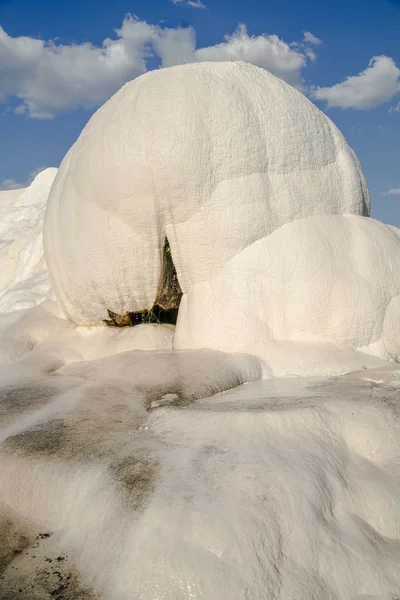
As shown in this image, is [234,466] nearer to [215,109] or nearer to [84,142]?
[215,109]

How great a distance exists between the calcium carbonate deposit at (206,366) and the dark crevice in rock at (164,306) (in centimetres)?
2

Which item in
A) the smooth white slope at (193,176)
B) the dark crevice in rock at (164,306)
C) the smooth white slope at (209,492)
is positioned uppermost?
the smooth white slope at (193,176)

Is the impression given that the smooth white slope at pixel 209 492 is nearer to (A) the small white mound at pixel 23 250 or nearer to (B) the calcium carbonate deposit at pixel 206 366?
(B) the calcium carbonate deposit at pixel 206 366

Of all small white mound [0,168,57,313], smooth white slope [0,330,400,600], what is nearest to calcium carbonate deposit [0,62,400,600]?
smooth white slope [0,330,400,600]

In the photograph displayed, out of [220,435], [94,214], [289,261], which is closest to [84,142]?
[94,214]

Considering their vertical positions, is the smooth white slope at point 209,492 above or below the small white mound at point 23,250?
below

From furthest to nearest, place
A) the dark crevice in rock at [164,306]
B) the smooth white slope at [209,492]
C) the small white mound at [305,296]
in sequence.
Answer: the dark crevice in rock at [164,306], the small white mound at [305,296], the smooth white slope at [209,492]

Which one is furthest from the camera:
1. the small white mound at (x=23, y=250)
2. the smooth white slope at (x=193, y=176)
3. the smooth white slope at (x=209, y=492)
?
the small white mound at (x=23, y=250)

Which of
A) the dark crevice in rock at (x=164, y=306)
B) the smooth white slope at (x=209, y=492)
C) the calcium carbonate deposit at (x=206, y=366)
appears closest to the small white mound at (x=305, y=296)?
the calcium carbonate deposit at (x=206, y=366)

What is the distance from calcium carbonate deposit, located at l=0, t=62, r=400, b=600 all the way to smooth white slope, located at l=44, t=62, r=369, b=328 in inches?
0.6

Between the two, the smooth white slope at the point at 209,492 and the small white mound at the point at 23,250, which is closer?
the smooth white slope at the point at 209,492

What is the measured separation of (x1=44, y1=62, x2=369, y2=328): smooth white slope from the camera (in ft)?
11.8

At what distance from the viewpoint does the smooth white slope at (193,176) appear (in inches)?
141

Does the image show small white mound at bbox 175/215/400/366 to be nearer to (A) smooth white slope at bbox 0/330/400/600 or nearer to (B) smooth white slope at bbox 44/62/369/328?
(B) smooth white slope at bbox 44/62/369/328
